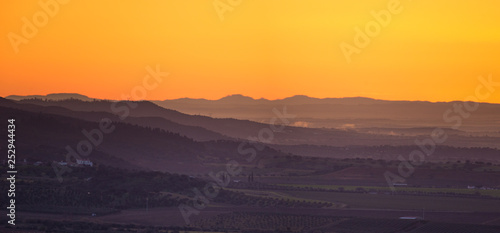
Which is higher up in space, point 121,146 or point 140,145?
point 140,145

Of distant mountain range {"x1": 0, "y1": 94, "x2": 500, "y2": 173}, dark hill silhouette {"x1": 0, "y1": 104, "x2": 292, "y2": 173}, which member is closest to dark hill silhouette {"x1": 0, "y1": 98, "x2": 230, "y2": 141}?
distant mountain range {"x1": 0, "y1": 94, "x2": 500, "y2": 173}

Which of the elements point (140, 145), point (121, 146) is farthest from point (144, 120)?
point (121, 146)

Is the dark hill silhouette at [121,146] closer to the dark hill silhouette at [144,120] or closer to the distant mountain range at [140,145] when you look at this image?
the distant mountain range at [140,145]

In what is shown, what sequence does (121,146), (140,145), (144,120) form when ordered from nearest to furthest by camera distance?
(121,146) → (140,145) → (144,120)

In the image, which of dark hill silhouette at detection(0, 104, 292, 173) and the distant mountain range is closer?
dark hill silhouette at detection(0, 104, 292, 173)

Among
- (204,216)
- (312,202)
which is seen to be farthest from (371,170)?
(204,216)

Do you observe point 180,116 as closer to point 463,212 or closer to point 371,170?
point 371,170

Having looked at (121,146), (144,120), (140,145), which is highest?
(144,120)

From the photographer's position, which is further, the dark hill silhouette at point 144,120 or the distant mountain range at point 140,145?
the dark hill silhouette at point 144,120

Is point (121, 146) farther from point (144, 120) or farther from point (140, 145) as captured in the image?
point (144, 120)

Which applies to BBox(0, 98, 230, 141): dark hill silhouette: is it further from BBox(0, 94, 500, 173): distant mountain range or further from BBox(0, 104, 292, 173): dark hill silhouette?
BBox(0, 104, 292, 173): dark hill silhouette

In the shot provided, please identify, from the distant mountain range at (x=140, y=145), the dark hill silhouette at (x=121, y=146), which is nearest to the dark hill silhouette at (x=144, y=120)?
the distant mountain range at (x=140, y=145)
